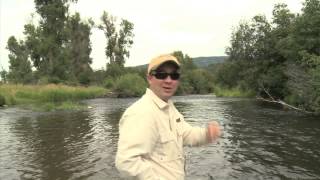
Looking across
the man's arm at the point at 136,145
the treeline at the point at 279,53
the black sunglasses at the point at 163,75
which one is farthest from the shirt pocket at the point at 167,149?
the treeline at the point at 279,53

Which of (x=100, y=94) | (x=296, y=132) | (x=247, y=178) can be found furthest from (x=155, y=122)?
(x=100, y=94)

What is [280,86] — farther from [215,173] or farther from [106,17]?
[106,17]

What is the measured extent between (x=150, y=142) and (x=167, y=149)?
0.24m

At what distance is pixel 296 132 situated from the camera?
63.1ft

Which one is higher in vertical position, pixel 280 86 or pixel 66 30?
pixel 66 30

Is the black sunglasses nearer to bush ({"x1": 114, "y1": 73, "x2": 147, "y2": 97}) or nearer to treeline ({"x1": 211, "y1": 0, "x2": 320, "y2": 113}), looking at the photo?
treeline ({"x1": 211, "y1": 0, "x2": 320, "y2": 113})

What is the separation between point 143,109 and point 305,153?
1240 cm

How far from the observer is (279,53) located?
43.4m

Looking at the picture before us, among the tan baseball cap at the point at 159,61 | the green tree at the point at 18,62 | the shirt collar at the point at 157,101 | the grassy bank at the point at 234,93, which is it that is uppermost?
the green tree at the point at 18,62

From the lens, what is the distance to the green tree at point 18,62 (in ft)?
267

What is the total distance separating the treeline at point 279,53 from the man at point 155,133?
21.9 metres

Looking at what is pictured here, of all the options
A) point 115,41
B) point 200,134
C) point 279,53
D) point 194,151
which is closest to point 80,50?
point 115,41

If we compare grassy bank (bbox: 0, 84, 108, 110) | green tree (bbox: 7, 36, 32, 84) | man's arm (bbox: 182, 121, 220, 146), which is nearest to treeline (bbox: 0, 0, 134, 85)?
green tree (bbox: 7, 36, 32, 84)

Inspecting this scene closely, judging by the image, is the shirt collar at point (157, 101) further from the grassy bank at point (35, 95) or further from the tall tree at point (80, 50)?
the tall tree at point (80, 50)
